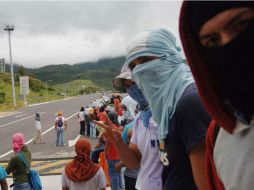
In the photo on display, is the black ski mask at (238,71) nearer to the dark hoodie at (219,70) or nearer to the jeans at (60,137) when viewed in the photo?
the dark hoodie at (219,70)

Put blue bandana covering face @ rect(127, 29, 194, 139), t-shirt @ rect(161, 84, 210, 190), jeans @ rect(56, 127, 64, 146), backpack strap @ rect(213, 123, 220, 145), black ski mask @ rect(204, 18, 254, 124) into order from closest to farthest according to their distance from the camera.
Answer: black ski mask @ rect(204, 18, 254, 124) < backpack strap @ rect(213, 123, 220, 145) < t-shirt @ rect(161, 84, 210, 190) < blue bandana covering face @ rect(127, 29, 194, 139) < jeans @ rect(56, 127, 64, 146)

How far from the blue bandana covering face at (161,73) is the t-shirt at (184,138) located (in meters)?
0.05

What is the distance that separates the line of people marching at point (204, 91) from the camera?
938 mm

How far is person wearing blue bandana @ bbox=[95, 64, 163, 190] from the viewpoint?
2314 millimetres

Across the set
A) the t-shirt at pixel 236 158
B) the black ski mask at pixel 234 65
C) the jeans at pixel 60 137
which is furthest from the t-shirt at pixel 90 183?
the jeans at pixel 60 137

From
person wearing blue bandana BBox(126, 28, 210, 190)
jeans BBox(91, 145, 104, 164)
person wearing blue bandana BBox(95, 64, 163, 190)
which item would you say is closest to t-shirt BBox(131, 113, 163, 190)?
person wearing blue bandana BBox(95, 64, 163, 190)

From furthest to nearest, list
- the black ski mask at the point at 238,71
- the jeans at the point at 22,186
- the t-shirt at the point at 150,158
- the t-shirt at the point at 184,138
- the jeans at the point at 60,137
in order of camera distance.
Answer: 1. the jeans at the point at 60,137
2. the jeans at the point at 22,186
3. the t-shirt at the point at 150,158
4. the t-shirt at the point at 184,138
5. the black ski mask at the point at 238,71

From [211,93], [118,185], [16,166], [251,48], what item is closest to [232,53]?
[251,48]

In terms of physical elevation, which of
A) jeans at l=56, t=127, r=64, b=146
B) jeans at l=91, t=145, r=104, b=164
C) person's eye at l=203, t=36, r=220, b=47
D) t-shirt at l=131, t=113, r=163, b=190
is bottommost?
jeans at l=56, t=127, r=64, b=146

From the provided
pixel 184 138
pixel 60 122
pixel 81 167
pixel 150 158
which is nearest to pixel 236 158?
pixel 184 138

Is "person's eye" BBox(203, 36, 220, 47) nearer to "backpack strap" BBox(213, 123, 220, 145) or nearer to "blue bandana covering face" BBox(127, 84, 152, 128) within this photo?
"backpack strap" BBox(213, 123, 220, 145)

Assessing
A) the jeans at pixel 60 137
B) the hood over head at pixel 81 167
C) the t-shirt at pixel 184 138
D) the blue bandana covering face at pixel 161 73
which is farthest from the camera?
the jeans at pixel 60 137

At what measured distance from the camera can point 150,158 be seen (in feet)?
7.66

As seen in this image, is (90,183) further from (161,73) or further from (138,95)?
(161,73)
